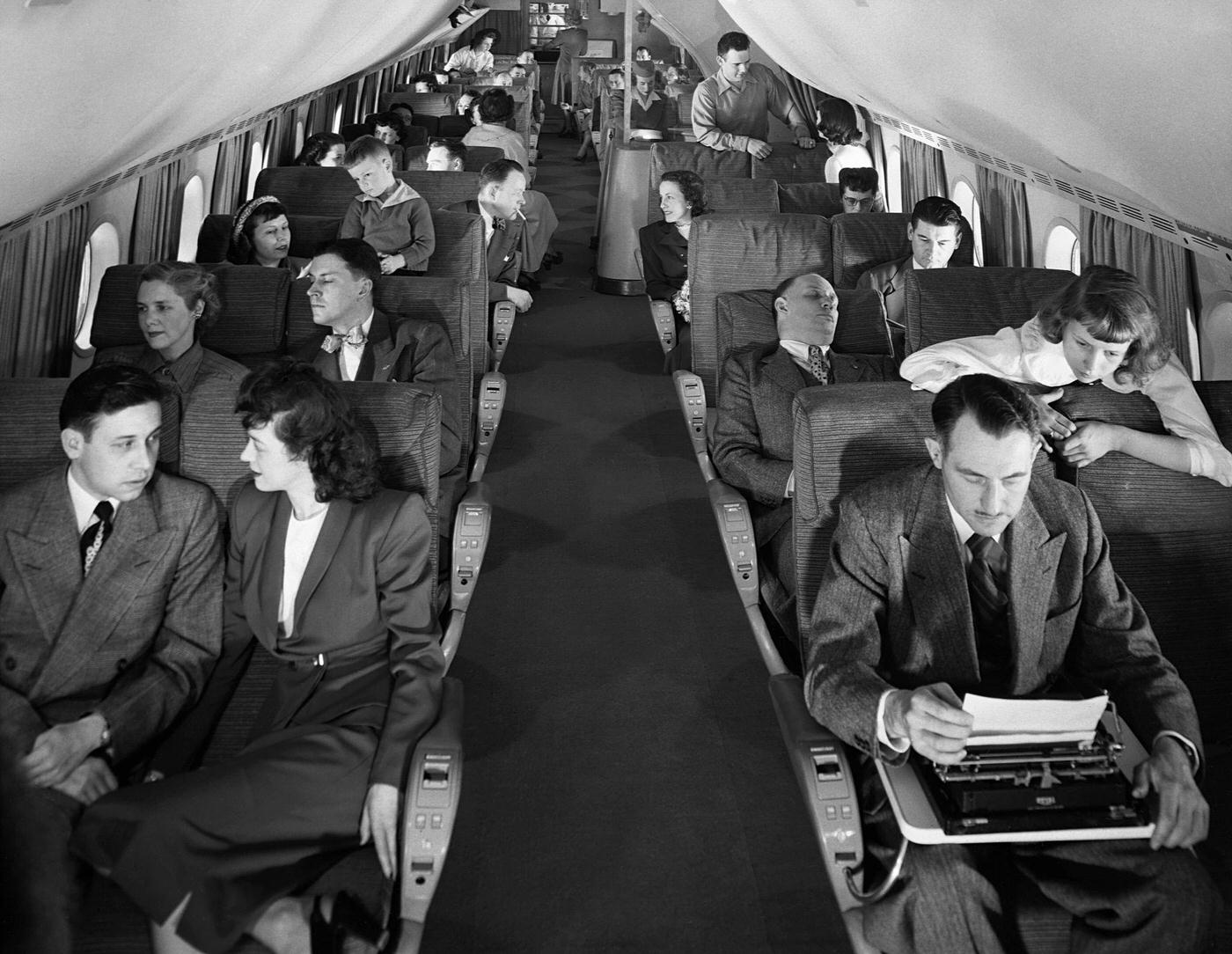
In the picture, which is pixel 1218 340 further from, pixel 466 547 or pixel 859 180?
pixel 466 547

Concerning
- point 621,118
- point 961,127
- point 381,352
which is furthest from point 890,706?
point 621,118

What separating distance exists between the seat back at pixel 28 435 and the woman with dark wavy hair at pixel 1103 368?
90.2 inches

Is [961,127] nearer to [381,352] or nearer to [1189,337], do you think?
[1189,337]

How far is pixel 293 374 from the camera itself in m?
2.67

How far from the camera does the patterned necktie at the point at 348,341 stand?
13.0 feet

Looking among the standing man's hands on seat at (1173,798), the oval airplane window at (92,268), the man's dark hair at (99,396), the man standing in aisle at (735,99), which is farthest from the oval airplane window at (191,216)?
the standing man's hands on seat at (1173,798)

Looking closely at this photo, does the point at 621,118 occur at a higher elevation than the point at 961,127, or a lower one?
higher

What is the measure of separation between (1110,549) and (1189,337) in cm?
225

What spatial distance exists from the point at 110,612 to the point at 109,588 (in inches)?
2.2

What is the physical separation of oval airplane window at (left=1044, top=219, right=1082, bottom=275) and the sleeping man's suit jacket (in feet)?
15.5

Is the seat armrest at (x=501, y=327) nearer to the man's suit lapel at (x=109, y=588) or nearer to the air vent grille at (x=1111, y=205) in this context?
the air vent grille at (x=1111, y=205)

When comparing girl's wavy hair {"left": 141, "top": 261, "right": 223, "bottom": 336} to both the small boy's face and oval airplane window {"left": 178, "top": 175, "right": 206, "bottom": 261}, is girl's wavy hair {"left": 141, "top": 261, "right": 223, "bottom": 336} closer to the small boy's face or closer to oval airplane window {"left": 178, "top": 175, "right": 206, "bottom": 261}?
the small boy's face

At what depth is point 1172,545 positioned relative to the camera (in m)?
2.90

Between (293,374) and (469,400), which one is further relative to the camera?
(469,400)
